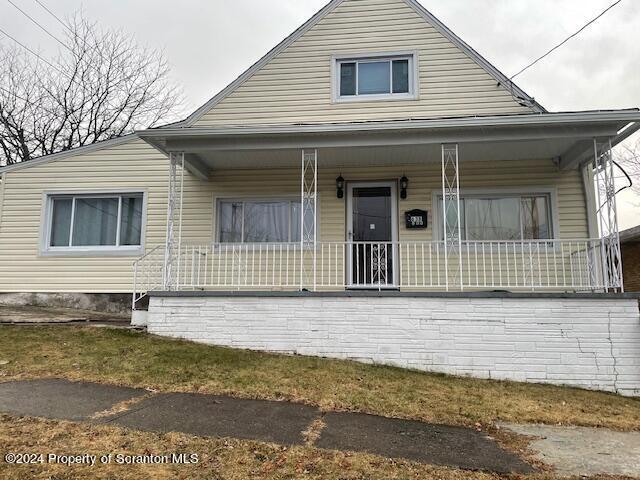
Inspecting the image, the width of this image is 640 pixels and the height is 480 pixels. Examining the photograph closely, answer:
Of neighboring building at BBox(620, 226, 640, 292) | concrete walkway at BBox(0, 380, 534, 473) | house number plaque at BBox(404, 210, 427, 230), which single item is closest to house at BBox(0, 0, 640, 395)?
house number plaque at BBox(404, 210, 427, 230)

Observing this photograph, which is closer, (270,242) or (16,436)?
(16,436)

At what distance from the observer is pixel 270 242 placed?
30.5 ft

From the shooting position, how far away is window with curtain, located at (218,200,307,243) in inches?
366

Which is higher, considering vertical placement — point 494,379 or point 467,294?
point 467,294

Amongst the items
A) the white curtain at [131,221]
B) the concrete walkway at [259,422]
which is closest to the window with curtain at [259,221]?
the white curtain at [131,221]

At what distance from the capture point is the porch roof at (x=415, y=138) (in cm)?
701

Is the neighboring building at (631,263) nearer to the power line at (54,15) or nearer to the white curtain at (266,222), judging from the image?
the white curtain at (266,222)

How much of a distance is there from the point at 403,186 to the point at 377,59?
9.23ft

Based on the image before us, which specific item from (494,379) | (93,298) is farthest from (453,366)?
(93,298)

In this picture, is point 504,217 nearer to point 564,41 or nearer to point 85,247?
point 564,41

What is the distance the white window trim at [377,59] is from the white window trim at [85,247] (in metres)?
4.61

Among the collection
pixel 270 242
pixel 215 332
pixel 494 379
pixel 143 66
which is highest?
pixel 143 66

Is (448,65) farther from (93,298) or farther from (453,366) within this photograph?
(93,298)

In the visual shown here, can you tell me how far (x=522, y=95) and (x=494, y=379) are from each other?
220 inches
